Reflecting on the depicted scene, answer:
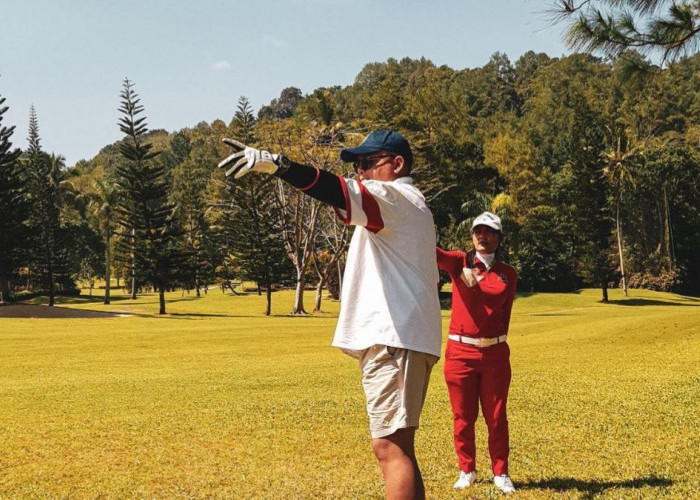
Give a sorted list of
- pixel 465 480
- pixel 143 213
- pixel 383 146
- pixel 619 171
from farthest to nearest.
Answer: pixel 619 171, pixel 143 213, pixel 465 480, pixel 383 146

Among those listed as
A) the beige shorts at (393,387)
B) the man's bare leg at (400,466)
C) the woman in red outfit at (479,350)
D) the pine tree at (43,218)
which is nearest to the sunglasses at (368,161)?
the beige shorts at (393,387)

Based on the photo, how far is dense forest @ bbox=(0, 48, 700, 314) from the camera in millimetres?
43219

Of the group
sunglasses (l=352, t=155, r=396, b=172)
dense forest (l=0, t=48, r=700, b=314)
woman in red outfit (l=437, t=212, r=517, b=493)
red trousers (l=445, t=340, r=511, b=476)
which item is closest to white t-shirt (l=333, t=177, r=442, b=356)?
sunglasses (l=352, t=155, r=396, b=172)

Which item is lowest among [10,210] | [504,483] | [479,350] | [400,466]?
[504,483]

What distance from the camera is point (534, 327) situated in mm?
23750

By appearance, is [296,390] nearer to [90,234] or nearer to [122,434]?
[122,434]

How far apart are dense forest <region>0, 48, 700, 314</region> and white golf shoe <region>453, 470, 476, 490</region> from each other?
32123mm

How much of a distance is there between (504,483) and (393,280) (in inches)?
96.6

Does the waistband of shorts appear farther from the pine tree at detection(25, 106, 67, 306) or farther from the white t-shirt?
the pine tree at detection(25, 106, 67, 306)

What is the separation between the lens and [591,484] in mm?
5191

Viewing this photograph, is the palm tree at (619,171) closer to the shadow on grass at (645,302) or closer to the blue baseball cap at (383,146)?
the shadow on grass at (645,302)

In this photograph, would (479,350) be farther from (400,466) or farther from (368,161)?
(368,161)

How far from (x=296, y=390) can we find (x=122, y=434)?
11.6ft

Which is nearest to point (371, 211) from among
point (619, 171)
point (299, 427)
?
point (299, 427)
